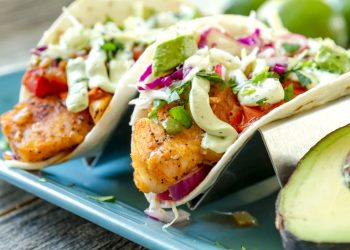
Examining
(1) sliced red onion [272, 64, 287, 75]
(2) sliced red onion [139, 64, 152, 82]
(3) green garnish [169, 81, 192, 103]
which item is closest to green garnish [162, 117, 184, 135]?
(3) green garnish [169, 81, 192, 103]

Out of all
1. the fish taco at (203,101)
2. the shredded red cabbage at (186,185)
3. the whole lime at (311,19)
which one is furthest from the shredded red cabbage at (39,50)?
the whole lime at (311,19)

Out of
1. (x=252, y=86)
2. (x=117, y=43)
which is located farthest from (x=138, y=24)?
(x=252, y=86)

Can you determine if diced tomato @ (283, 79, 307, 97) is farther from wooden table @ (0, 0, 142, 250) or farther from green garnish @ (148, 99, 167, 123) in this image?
wooden table @ (0, 0, 142, 250)

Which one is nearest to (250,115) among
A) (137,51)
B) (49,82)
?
(137,51)

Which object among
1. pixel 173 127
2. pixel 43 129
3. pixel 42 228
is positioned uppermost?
pixel 173 127

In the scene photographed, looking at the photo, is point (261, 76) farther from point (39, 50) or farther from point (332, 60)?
point (39, 50)

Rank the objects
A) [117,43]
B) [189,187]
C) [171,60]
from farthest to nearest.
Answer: [117,43] < [171,60] < [189,187]

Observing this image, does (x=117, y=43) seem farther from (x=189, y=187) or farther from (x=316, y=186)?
(x=316, y=186)
